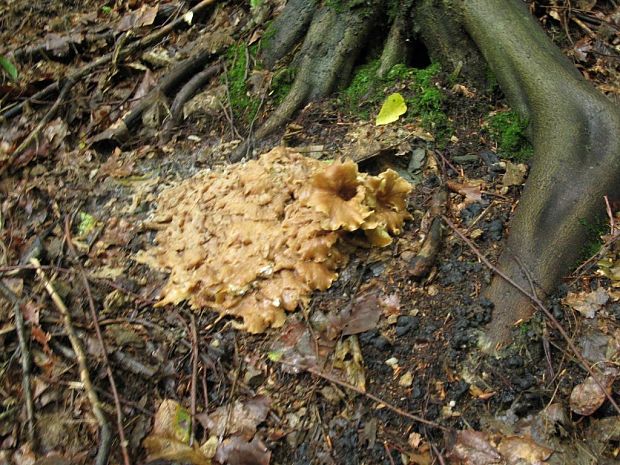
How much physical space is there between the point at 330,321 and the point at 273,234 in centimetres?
67

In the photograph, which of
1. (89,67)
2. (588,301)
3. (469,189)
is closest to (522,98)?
(469,189)

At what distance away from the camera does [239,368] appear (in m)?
3.30

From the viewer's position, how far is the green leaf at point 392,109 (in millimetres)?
4172

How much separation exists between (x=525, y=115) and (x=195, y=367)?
2.88m

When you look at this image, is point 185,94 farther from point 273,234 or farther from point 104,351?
point 104,351

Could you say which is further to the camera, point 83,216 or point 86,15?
point 86,15

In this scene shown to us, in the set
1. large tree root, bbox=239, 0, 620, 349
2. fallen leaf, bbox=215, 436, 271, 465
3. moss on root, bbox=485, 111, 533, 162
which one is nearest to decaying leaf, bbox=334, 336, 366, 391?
fallen leaf, bbox=215, 436, 271, 465

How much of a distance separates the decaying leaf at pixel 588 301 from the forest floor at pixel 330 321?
0.03ft

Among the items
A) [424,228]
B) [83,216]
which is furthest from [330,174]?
[83,216]

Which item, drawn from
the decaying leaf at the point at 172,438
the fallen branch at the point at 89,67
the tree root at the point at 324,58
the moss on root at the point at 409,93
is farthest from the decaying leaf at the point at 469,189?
the fallen branch at the point at 89,67

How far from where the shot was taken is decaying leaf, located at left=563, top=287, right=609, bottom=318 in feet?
9.96

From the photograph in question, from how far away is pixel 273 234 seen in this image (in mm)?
3510

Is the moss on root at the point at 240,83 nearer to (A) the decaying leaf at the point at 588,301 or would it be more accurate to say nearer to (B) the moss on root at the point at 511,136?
(B) the moss on root at the point at 511,136

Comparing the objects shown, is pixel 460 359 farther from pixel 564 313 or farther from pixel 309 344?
pixel 309 344
